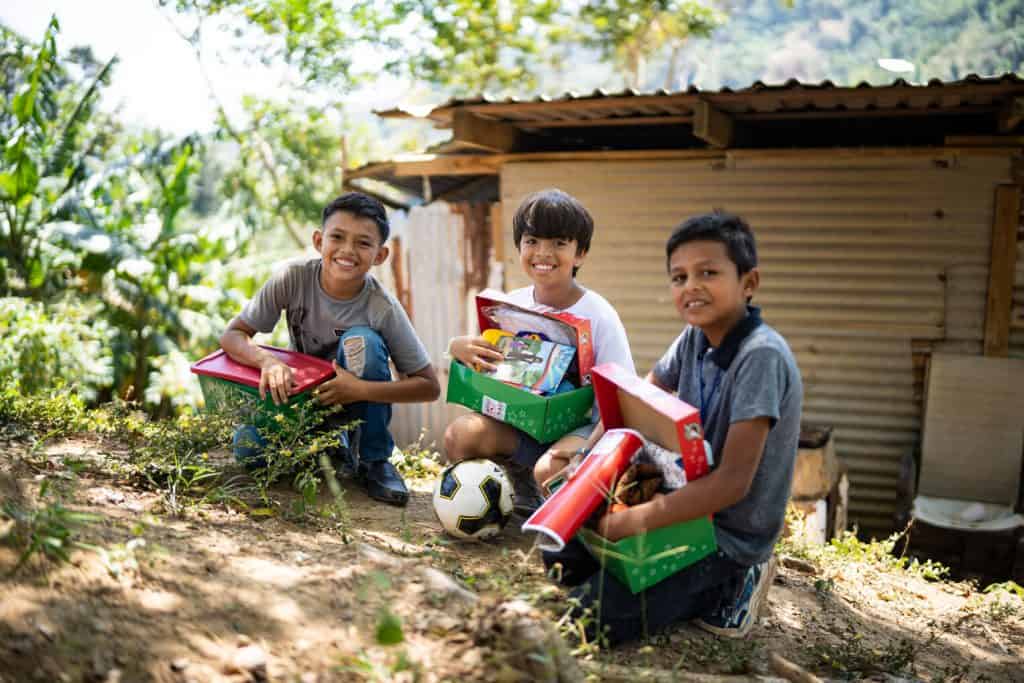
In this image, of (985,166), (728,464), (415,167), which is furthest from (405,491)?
(985,166)

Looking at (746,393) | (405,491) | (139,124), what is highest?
(139,124)

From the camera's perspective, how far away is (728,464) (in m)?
2.72

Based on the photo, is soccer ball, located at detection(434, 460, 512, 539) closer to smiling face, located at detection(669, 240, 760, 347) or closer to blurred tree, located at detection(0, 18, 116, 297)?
smiling face, located at detection(669, 240, 760, 347)

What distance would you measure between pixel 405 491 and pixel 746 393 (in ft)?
6.39

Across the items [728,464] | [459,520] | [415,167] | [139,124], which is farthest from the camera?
[139,124]

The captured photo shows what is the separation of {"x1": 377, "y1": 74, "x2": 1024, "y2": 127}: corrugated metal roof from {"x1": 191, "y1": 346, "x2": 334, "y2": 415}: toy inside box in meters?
2.73

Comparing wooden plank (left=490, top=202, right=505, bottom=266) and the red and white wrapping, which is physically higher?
wooden plank (left=490, top=202, right=505, bottom=266)

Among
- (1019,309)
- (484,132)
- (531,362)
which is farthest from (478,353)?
(1019,309)

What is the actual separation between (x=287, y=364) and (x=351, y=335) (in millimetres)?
329

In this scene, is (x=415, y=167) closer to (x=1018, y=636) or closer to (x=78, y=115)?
(x=78, y=115)

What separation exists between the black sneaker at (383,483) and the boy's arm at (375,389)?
405 mm

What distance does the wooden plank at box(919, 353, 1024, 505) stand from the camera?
656 centimetres

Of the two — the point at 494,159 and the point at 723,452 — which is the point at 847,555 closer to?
the point at 723,452

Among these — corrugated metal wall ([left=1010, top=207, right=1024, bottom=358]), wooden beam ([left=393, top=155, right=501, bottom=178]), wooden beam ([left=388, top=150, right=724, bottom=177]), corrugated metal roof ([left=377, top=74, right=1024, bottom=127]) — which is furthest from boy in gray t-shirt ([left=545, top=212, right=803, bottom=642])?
wooden beam ([left=393, top=155, right=501, bottom=178])
